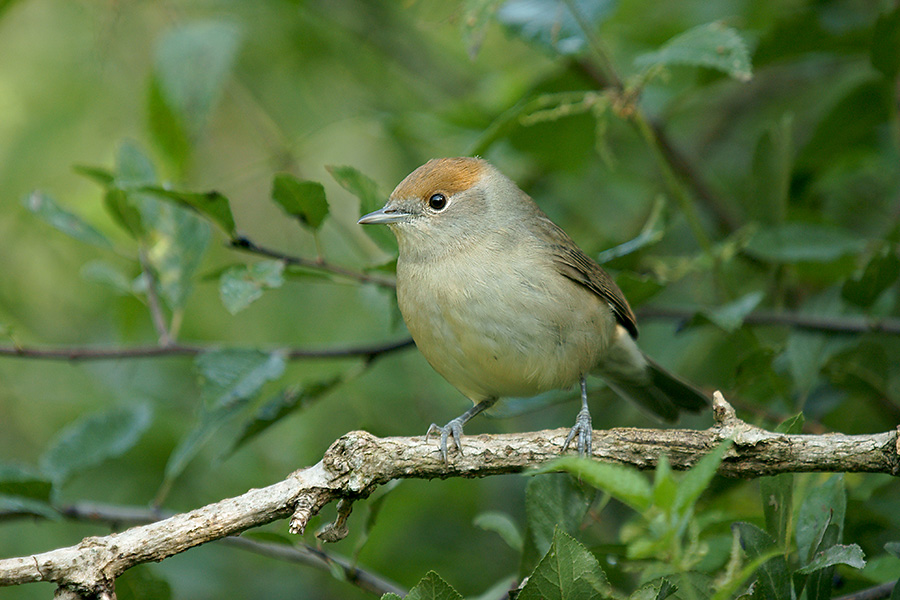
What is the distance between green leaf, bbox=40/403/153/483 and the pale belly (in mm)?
1361

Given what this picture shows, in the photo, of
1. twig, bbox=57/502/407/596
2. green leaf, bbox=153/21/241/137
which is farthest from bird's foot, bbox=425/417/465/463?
green leaf, bbox=153/21/241/137

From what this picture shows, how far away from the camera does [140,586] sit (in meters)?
2.65

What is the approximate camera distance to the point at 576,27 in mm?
3971

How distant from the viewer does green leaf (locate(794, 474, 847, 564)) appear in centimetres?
249

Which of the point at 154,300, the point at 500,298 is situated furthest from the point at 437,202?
the point at 154,300

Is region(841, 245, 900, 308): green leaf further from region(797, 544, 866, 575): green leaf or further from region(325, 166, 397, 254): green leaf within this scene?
region(325, 166, 397, 254): green leaf

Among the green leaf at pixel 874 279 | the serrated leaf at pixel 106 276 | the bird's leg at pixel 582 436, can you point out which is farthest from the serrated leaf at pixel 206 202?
the green leaf at pixel 874 279

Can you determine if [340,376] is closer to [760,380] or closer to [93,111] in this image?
[760,380]

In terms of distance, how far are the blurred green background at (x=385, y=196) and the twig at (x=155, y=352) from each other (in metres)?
0.11

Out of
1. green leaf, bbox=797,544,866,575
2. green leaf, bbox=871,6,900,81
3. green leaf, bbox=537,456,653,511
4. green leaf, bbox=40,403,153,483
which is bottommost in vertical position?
green leaf, bbox=40,403,153,483

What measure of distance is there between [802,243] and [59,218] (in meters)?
3.38

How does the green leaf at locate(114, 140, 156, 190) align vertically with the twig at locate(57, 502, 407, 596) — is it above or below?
above

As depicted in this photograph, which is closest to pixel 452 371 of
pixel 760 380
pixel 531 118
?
pixel 531 118

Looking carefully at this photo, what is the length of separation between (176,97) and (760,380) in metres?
3.15
